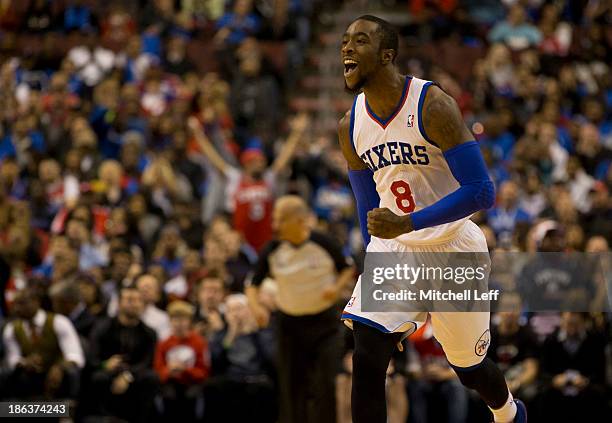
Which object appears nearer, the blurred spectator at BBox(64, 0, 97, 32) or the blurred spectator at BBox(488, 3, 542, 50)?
the blurred spectator at BBox(488, 3, 542, 50)

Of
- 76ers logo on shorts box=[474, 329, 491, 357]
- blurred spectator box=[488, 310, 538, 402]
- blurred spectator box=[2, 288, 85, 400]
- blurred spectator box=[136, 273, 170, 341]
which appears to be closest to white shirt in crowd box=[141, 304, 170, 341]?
blurred spectator box=[136, 273, 170, 341]

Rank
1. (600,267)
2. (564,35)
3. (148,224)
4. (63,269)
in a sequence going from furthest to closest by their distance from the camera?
(564,35) < (148,224) < (63,269) < (600,267)

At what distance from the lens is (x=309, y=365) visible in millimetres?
9172

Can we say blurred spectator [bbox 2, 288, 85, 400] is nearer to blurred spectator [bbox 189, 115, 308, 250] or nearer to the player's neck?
blurred spectator [bbox 189, 115, 308, 250]

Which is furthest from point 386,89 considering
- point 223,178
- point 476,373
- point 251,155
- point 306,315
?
point 223,178

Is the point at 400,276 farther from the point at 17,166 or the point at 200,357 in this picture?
the point at 17,166

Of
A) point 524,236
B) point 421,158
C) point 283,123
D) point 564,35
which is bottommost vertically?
point 421,158

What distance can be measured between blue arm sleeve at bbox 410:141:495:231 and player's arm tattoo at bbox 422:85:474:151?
45 millimetres

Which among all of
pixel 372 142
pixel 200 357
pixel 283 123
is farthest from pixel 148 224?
pixel 372 142

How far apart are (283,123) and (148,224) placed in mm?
4009

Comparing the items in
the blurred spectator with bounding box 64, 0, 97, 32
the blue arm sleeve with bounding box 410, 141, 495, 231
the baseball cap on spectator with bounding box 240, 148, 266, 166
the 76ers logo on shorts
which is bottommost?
the 76ers logo on shorts

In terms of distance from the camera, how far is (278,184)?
46.0 ft

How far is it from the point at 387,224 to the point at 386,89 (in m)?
0.79

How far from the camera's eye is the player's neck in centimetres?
587
